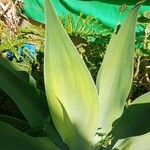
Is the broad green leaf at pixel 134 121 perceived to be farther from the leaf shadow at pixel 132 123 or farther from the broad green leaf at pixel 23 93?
the broad green leaf at pixel 23 93

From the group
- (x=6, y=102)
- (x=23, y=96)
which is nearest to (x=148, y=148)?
(x=23, y=96)

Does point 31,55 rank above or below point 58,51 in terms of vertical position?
below

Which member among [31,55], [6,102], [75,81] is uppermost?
[75,81]

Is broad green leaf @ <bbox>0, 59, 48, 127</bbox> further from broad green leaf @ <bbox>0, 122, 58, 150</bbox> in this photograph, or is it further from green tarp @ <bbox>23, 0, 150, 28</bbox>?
green tarp @ <bbox>23, 0, 150, 28</bbox>

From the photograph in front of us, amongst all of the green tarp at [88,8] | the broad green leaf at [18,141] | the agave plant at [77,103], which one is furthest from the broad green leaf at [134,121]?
the green tarp at [88,8]

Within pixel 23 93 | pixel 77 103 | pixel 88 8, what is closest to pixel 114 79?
pixel 77 103

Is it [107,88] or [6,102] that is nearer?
[107,88]

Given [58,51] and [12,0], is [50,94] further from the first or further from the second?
[12,0]
